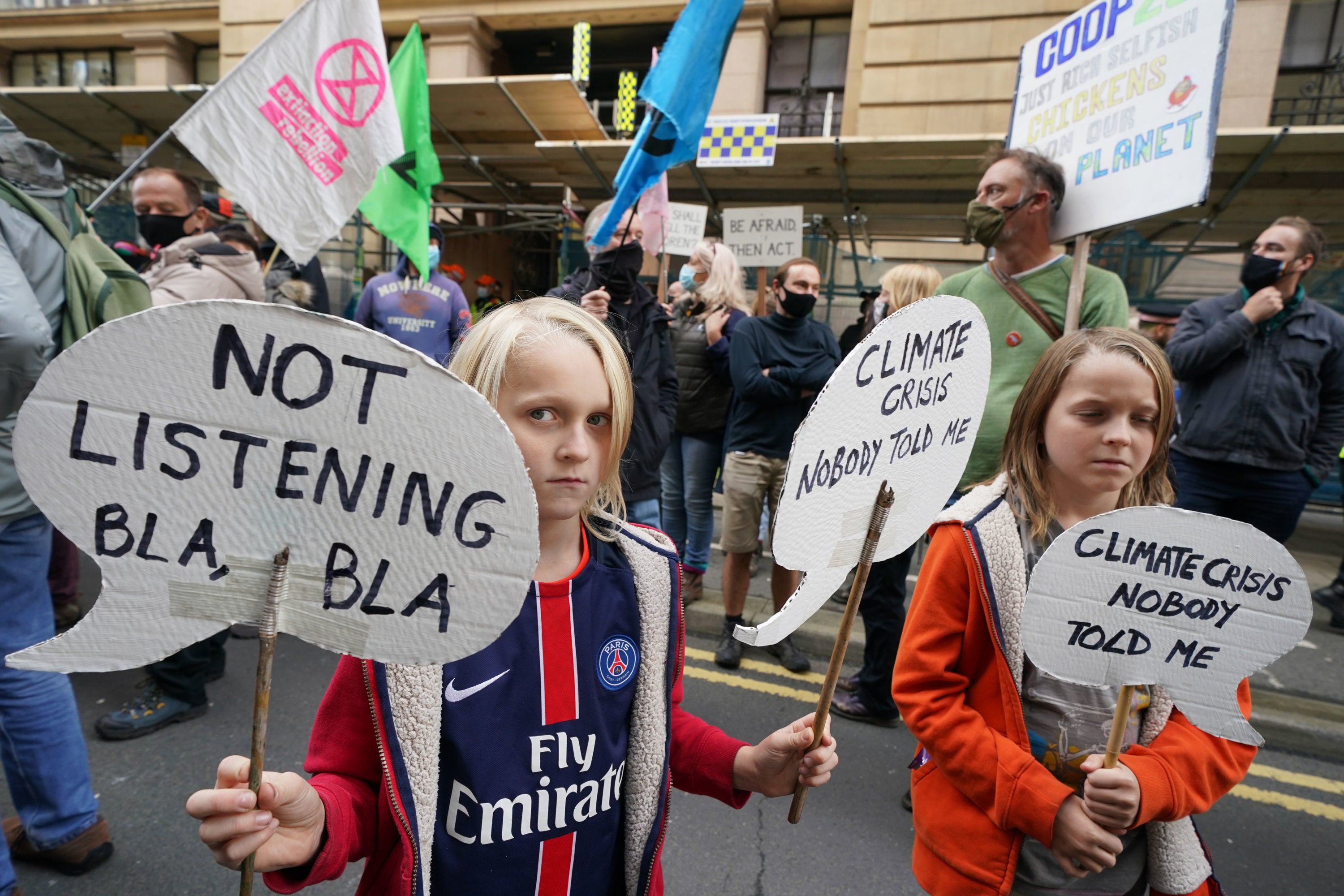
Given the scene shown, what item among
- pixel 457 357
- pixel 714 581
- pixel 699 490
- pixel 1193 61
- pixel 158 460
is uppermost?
pixel 1193 61

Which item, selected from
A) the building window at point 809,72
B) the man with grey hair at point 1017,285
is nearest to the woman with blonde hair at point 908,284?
the man with grey hair at point 1017,285

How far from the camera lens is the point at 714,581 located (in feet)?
14.9

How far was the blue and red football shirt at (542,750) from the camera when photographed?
3.37 feet

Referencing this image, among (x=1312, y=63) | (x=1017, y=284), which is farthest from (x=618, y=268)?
(x=1312, y=63)

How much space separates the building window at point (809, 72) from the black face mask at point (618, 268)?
10411 millimetres

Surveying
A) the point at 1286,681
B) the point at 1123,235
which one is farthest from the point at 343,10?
the point at 1123,235

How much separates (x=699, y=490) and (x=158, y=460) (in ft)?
11.5

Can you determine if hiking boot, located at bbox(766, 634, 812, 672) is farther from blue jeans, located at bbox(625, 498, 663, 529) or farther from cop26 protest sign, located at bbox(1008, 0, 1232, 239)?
cop26 protest sign, located at bbox(1008, 0, 1232, 239)

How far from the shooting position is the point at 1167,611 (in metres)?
1.10

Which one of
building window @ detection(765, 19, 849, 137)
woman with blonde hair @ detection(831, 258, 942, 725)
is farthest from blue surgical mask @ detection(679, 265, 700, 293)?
building window @ detection(765, 19, 849, 137)

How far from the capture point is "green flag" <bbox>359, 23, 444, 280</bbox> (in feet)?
13.9

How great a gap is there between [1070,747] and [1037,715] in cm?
7

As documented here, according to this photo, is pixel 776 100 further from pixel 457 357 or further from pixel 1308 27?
pixel 457 357

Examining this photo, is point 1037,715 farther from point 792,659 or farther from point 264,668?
Answer: point 792,659
